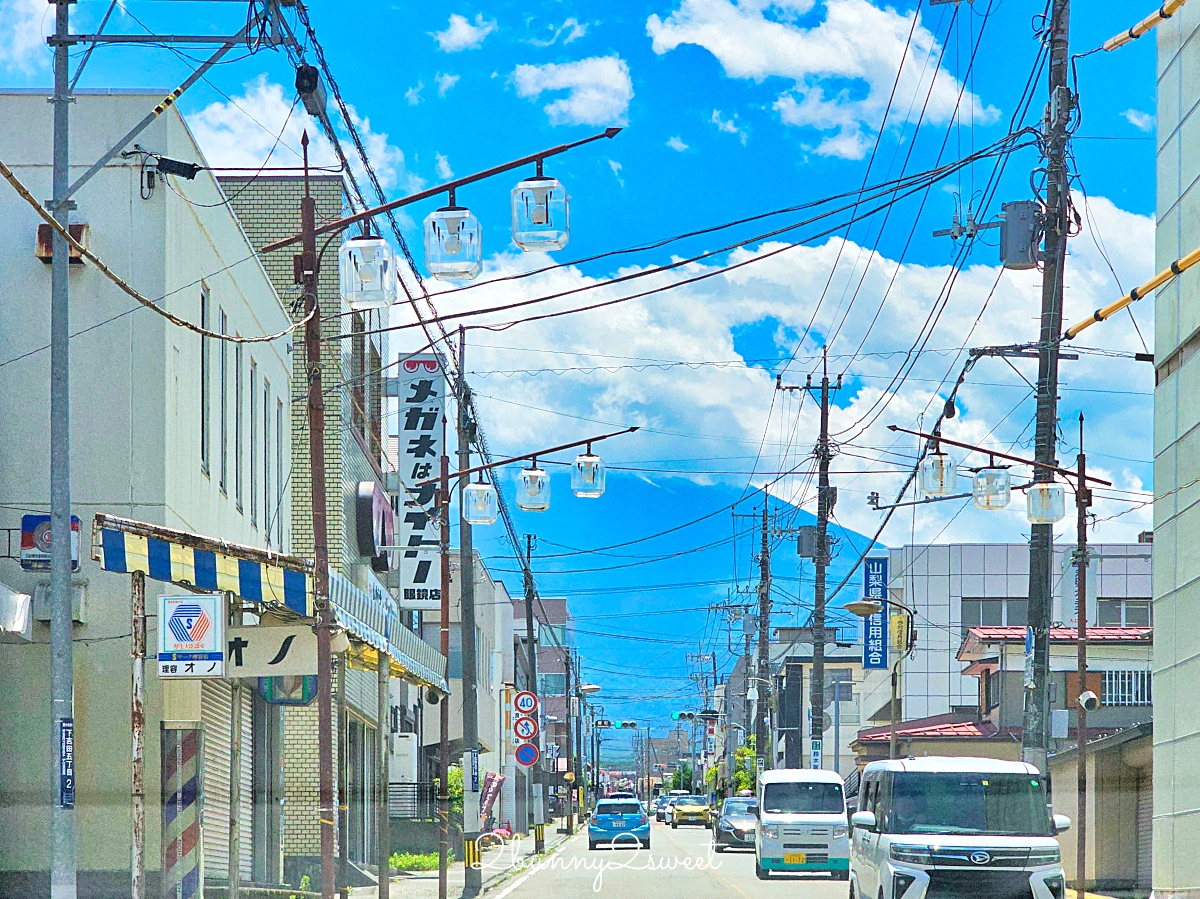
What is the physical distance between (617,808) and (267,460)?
966 inches

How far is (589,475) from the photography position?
86.6 feet

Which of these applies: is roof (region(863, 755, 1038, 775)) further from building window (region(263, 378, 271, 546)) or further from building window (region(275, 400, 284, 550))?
building window (region(275, 400, 284, 550))

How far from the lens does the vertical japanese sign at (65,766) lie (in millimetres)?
15688

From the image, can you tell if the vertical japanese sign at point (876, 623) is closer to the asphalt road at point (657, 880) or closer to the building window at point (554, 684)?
the asphalt road at point (657, 880)

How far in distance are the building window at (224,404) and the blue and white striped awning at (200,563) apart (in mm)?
6049

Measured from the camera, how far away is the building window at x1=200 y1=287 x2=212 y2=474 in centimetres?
2291

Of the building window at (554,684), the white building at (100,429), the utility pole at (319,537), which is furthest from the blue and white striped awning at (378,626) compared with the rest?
the building window at (554,684)

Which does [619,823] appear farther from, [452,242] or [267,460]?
[452,242]

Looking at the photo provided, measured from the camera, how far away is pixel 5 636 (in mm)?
19281

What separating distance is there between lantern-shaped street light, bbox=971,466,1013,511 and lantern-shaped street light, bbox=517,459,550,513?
686 centimetres

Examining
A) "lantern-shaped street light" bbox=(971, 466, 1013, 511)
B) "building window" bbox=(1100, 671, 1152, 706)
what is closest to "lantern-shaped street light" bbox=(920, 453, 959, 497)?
"lantern-shaped street light" bbox=(971, 466, 1013, 511)

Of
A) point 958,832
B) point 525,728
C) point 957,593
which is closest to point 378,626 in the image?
point 525,728

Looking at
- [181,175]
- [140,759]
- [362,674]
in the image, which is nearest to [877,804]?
[140,759]

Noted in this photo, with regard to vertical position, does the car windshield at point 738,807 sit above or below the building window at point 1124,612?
below
